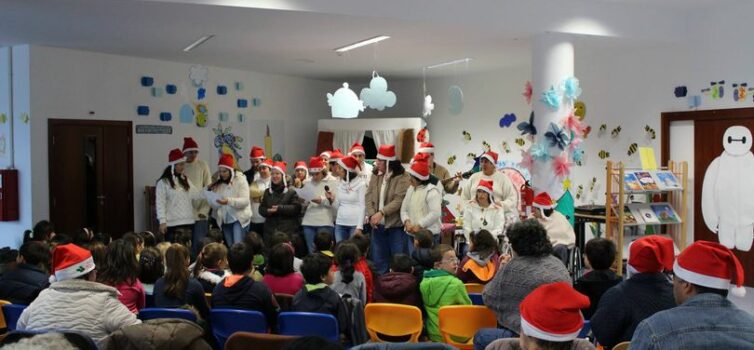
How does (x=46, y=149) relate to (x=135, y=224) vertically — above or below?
above

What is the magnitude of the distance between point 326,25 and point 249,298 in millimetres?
Answer: 3707

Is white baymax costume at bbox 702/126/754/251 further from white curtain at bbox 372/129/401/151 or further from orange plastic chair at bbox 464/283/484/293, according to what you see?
white curtain at bbox 372/129/401/151

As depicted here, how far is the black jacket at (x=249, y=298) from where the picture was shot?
412 centimetres

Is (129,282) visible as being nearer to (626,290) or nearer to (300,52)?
(626,290)

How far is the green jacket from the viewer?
4.36m

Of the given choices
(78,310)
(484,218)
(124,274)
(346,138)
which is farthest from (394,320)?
(346,138)

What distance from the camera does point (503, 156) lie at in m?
11.2

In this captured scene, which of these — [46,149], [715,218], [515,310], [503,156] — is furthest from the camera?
[503,156]

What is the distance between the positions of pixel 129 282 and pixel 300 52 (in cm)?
538

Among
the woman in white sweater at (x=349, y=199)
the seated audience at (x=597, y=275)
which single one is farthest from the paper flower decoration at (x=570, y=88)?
the seated audience at (x=597, y=275)

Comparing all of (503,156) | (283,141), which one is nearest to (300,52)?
(283,141)

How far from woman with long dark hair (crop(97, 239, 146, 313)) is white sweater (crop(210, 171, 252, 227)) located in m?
3.43

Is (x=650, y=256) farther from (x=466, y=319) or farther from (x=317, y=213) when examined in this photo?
(x=317, y=213)

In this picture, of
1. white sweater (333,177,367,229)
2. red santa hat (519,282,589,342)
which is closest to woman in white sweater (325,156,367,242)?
white sweater (333,177,367,229)
